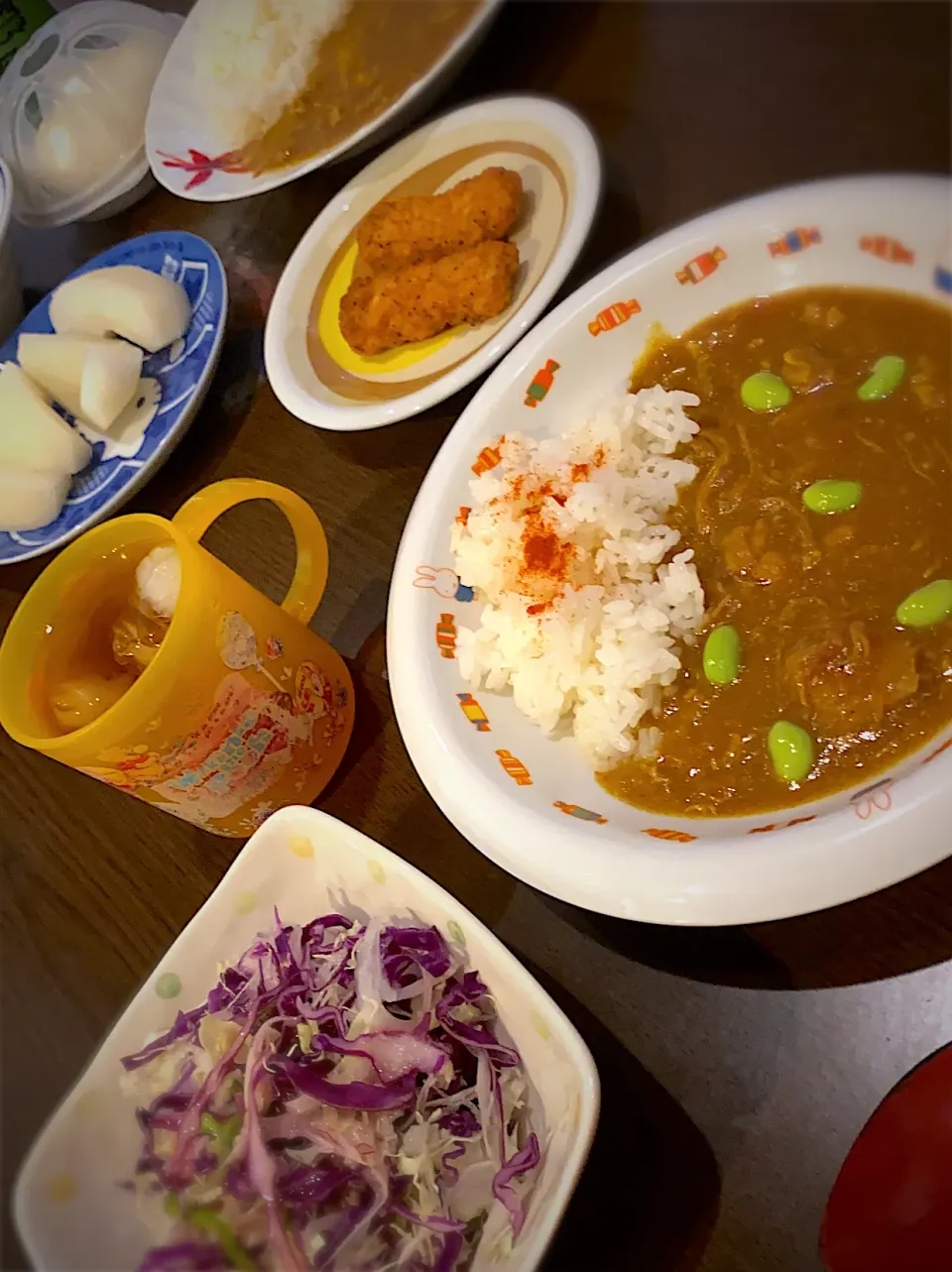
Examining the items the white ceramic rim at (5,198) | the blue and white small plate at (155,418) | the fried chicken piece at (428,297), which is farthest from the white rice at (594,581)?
the white ceramic rim at (5,198)

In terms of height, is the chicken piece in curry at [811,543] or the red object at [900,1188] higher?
the chicken piece in curry at [811,543]

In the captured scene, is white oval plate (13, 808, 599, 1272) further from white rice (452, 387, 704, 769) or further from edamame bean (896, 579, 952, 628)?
edamame bean (896, 579, 952, 628)

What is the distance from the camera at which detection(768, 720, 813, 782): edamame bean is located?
111 centimetres

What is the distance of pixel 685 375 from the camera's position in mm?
1457

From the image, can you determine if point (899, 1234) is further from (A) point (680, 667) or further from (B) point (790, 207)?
(B) point (790, 207)

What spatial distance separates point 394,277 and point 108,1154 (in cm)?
142

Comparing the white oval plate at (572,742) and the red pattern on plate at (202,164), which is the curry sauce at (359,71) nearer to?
the red pattern on plate at (202,164)

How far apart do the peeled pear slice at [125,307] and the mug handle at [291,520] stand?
2.38ft

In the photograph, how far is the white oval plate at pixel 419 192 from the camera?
1.61 m

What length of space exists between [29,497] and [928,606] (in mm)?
1594

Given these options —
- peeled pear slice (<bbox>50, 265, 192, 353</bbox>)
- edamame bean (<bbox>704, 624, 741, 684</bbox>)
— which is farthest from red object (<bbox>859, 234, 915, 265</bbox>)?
peeled pear slice (<bbox>50, 265, 192, 353</bbox>)

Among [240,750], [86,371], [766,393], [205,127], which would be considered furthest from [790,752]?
[205,127]

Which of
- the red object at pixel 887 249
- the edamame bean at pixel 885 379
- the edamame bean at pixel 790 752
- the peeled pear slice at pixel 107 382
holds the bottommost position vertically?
the edamame bean at pixel 790 752

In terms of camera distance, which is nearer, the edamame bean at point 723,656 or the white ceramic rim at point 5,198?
the edamame bean at point 723,656
